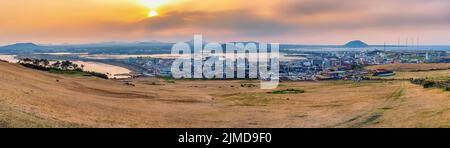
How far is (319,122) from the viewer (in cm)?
2520

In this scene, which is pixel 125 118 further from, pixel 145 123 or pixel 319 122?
pixel 319 122

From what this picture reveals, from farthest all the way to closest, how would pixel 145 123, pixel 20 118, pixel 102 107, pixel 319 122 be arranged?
1. pixel 102 107
2. pixel 319 122
3. pixel 145 123
4. pixel 20 118
